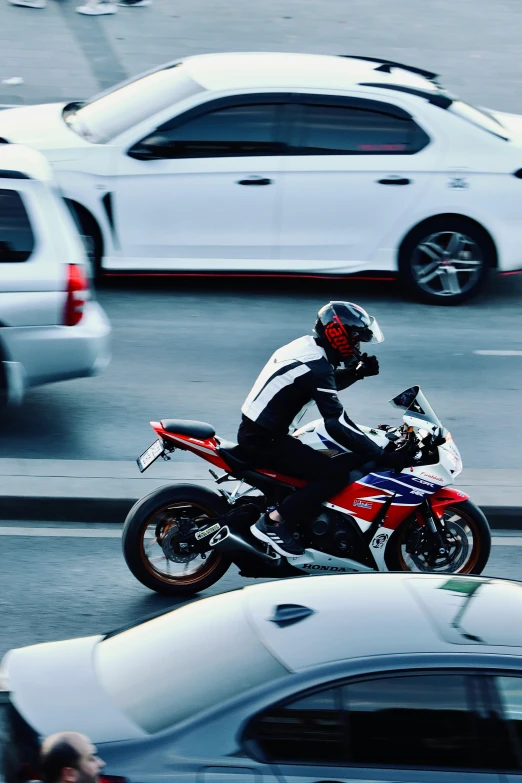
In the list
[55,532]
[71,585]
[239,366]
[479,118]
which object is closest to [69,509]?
[55,532]

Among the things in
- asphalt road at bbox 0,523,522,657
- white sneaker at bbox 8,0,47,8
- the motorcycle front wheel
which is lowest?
asphalt road at bbox 0,523,522,657

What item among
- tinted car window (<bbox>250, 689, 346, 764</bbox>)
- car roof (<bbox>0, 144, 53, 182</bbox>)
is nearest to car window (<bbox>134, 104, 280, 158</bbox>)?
car roof (<bbox>0, 144, 53, 182</bbox>)

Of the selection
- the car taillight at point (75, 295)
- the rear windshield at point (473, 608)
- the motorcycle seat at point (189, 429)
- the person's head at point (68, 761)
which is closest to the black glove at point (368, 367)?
the motorcycle seat at point (189, 429)

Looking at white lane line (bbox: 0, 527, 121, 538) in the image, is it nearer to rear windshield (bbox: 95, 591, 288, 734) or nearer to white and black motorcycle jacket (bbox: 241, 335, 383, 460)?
white and black motorcycle jacket (bbox: 241, 335, 383, 460)

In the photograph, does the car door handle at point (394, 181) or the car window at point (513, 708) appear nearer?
the car window at point (513, 708)

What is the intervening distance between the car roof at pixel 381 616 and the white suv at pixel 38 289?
4.62 meters

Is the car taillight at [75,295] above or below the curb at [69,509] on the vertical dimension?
above

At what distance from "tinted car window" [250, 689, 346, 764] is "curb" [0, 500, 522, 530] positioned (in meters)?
4.14

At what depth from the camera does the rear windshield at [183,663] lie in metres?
4.21

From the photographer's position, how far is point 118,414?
9773 mm

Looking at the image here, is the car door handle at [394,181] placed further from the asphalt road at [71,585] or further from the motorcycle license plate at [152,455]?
the motorcycle license plate at [152,455]

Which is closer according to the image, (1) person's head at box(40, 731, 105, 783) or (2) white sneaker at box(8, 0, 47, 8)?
(1) person's head at box(40, 731, 105, 783)

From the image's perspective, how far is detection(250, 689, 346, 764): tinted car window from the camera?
4109 mm

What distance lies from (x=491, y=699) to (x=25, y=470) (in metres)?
4.97
